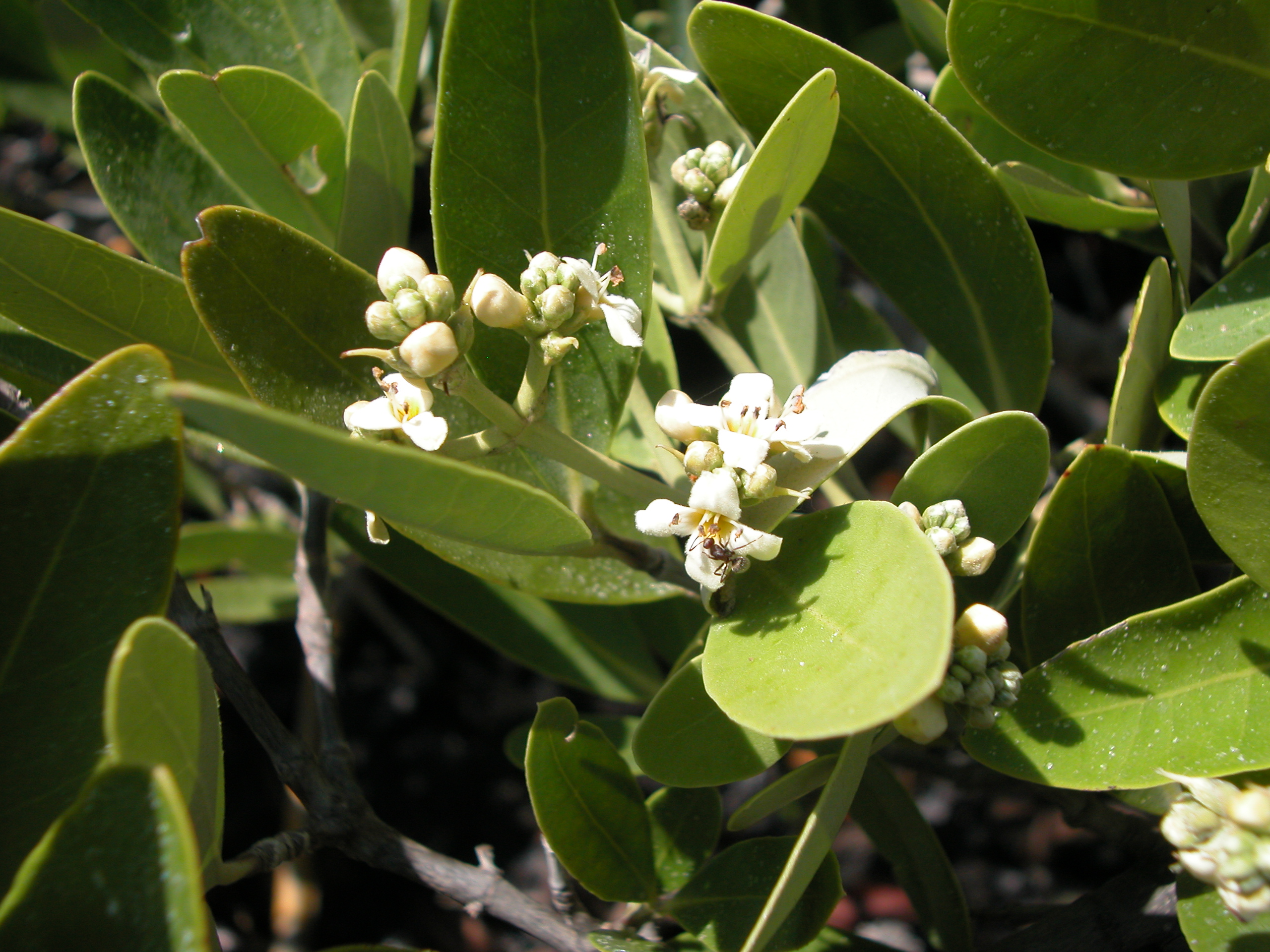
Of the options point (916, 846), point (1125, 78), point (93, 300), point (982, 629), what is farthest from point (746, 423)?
point (916, 846)

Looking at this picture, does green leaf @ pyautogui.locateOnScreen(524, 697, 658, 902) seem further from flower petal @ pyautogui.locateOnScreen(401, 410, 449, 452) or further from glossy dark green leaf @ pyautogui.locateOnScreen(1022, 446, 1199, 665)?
glossy dark green leaf @ pyautogui.locateOnScreen(1022, 446, 1199, 665)

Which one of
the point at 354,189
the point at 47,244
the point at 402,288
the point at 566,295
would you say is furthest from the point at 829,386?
the point at 47,244

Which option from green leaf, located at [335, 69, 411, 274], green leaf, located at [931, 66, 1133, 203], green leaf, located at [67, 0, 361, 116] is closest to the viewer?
green leaf, located at [335, 69, 411, 274]

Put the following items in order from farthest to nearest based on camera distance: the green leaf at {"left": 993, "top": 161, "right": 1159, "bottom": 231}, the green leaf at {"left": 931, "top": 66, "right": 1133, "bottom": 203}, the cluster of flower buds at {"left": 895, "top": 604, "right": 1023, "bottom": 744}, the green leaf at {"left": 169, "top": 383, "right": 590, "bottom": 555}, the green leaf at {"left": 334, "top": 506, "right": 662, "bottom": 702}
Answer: the green leaf at {"left": 334, "top": 506, "right": 662, "bottom": 702} < the green leaf at {"left": 931, "top": 66, "right": 1133, "bottom": 203} < the green leaf at {"left": 993, "top": 161, "right": 1159, "bottom": 231} < the cluster of flower buds at {"left": 895, "top": 604, "right": 1023, "bottom": 744} < the green leaf at {"left": 169, "top": 383, "right": 590, "bottom": 555}

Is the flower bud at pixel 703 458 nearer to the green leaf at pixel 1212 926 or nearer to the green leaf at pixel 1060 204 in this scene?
the green leaf at pixel 1060 204

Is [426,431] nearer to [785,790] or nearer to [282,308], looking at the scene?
[282,308]

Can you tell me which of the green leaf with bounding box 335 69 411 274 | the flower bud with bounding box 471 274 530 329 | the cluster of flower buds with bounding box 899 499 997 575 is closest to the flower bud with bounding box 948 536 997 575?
the cluster of flower buds with bounding box 899 499 997 575
